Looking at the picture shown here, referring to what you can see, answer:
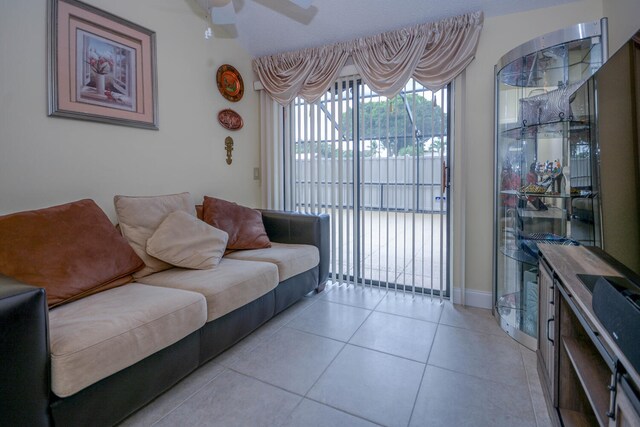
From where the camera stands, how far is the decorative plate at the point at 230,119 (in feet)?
9.96

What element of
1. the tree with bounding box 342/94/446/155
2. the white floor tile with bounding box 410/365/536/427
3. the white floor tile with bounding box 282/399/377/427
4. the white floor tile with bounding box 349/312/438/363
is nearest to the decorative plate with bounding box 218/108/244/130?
the tree with bounding box 342/94/446/155

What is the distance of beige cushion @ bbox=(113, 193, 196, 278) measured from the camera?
210 centimetres

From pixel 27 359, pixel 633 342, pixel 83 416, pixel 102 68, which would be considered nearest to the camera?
pixel 633 342

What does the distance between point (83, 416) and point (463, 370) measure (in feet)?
5.70

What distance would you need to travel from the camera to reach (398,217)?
9.54 ft

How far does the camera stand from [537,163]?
84.3 inches

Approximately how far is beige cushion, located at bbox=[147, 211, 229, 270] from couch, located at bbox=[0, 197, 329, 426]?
0.08 m

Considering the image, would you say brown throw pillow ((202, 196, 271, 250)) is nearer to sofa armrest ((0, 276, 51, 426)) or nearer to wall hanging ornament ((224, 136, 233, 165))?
wall hanging ornament ((224, 136, 233, 165))

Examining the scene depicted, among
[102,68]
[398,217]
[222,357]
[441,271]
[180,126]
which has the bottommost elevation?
[222,357]

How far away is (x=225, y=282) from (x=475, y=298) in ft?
6.46

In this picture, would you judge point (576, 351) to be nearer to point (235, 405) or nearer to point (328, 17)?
point (235, 405)

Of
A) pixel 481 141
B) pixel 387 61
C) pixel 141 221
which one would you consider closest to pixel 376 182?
pixel 481 141

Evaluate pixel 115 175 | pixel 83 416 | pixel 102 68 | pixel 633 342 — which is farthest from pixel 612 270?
pixel 102 68

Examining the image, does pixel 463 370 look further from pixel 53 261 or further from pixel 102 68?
pixel 102 68
